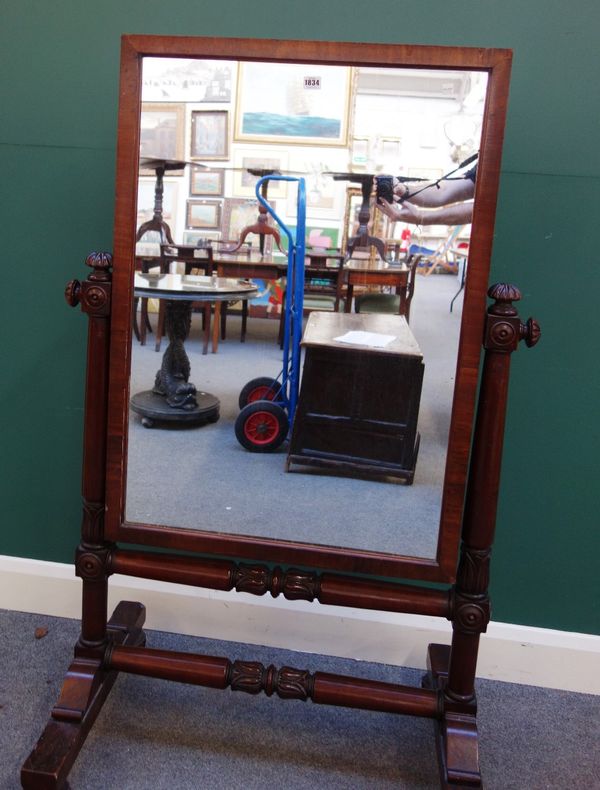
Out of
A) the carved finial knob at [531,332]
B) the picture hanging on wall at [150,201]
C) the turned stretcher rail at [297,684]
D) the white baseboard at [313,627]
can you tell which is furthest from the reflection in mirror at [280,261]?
the white baseboard at [313,627]

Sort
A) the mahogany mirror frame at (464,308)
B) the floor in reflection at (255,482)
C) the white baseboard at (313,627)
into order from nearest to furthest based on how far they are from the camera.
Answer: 1. the mahogany mirror frame at (464,308)
2. the floor in reflection at (255,482)
3. the white baseboard at (313,627)

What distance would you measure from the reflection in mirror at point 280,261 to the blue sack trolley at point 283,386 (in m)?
0.02

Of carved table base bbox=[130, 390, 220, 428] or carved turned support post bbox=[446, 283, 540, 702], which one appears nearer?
carved turned support post bbox=[446, 283, 540, 702]

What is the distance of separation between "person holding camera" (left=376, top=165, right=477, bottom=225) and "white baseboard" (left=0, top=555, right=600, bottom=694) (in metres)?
1.08

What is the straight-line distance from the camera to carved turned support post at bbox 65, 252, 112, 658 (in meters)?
1.46

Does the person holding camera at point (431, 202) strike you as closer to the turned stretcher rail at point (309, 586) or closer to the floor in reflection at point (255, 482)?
the floor in reflection at point (255, 482)

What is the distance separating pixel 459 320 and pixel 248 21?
849 mm

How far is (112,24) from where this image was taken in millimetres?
1682

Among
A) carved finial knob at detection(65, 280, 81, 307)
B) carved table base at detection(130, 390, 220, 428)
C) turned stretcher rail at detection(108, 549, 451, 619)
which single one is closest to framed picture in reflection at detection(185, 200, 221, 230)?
carved finial knob at detection(65, 280, 81, 307)

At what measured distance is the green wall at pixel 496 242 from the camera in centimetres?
158

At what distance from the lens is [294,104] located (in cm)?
142

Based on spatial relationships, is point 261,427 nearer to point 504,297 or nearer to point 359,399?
point 359,399

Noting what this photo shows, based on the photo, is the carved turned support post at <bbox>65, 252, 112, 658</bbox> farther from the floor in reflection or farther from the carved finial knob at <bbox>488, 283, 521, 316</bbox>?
the carved finial knob at <bbox>488, 283, 521, 316</bbox>

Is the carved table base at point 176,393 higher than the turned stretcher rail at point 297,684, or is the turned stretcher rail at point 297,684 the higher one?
the carved table base at point 176,393
